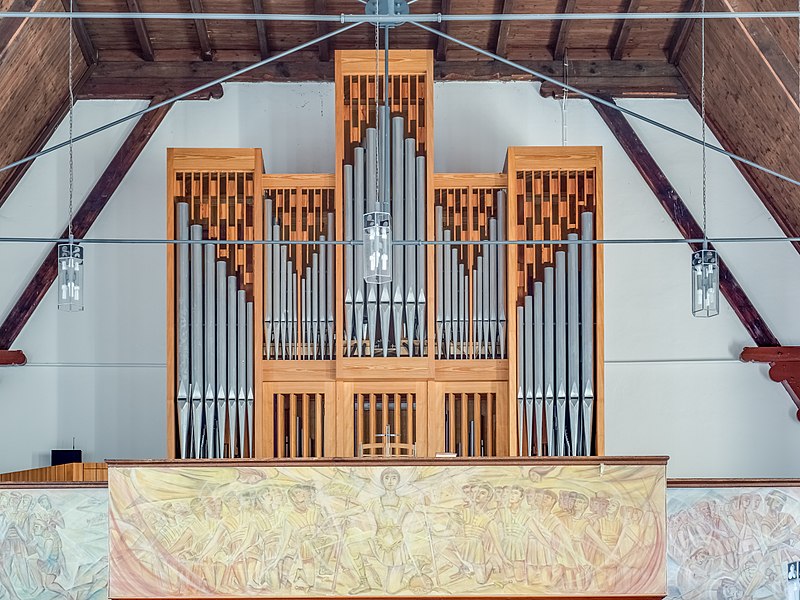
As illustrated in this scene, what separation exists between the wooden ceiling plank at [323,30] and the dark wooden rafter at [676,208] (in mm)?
2608

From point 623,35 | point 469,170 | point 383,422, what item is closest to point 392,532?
point 383,422

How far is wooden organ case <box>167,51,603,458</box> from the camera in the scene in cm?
737

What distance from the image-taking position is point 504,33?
8.43 meters

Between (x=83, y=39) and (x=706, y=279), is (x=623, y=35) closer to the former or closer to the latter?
(x=706, y=279)

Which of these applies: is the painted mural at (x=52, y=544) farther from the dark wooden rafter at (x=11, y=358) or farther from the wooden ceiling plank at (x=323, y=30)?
the wooden ceiling plank at (x=323, y=30)

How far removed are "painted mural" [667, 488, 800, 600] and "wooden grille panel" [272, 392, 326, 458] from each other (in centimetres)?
280

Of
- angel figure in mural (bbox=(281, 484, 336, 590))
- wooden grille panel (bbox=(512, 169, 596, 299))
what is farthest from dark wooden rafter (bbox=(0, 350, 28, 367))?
wooden grille panel (bbox=(512, 169, 596, 299))

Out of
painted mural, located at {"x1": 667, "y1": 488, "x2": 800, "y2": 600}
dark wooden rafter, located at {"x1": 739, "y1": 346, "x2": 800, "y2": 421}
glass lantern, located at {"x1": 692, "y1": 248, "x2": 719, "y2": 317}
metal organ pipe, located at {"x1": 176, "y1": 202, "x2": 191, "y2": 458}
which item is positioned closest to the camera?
glass lantern, located at {"x1": 692, "y1": 248, "x2": 719, "y2": 317}

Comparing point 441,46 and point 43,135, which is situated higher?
point 441,46

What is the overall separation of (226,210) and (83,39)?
7.68ft

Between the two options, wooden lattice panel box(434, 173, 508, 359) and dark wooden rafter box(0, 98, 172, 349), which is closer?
wooden lattice panel box(434, 173, 508, 359)

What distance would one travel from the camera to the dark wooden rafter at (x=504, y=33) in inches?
320

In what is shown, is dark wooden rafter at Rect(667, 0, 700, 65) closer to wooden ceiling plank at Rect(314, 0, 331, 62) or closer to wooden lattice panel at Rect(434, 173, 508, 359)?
wooden lattice panel at Rect(434, 173, 508, 359)

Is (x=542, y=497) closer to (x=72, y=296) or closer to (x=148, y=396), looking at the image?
(x=72, y=296)
